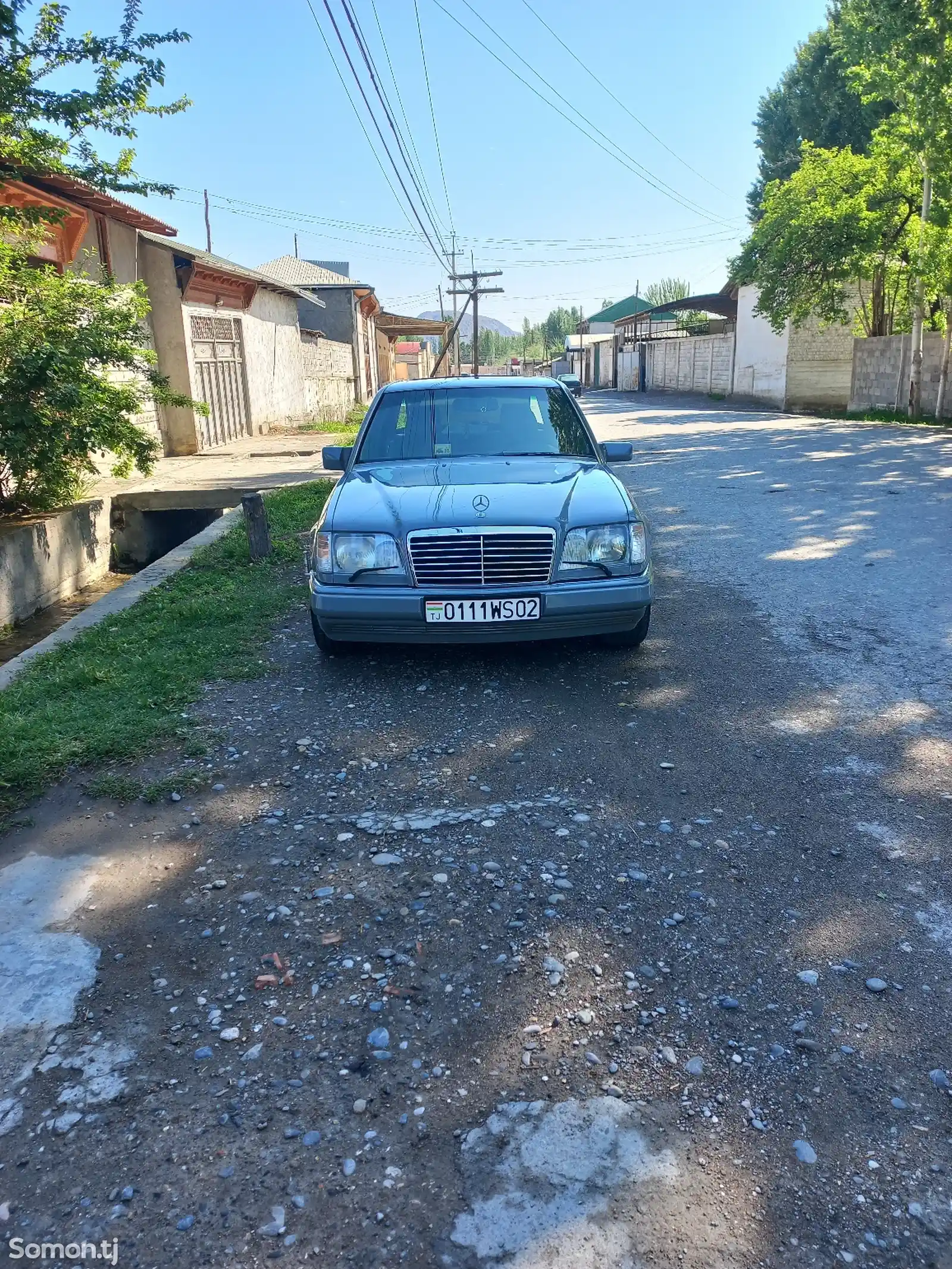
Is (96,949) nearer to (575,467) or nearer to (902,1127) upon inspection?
(902,1127)

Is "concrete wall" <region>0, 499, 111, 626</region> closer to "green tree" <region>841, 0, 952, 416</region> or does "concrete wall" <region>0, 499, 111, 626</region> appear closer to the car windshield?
the car windshield

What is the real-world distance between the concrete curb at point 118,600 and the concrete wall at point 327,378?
18829mm

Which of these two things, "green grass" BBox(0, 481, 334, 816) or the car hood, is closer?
"green grass" BBox(0, 481, 334, 816)

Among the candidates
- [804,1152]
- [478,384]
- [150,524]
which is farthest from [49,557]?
[804,1152]

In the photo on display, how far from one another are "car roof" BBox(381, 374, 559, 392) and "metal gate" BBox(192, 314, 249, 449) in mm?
12755

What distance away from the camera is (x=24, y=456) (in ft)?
23.5

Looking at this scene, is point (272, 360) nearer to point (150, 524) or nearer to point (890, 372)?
point (150, 524)

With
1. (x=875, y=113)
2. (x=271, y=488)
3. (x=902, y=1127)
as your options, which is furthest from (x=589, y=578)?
(x=875, y=113)

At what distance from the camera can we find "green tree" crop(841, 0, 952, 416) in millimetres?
13898

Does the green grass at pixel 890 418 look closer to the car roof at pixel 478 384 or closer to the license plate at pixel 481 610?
the car roof at pixel 478 384

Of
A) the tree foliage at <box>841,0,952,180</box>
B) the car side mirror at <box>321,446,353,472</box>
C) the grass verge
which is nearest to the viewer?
the car side mirror at <box>321,446,353,472</box>

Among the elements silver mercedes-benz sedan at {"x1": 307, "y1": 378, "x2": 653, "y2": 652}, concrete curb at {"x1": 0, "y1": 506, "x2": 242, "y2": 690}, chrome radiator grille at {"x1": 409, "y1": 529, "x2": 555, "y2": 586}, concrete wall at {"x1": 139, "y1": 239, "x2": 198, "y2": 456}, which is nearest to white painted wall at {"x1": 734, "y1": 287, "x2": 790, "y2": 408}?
concrete wall at {"x1": 139, "y1": 239, "x2": 198, "y2": 456}

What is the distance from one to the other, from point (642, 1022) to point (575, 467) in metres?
3.63

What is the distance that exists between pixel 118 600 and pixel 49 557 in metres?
2.34
